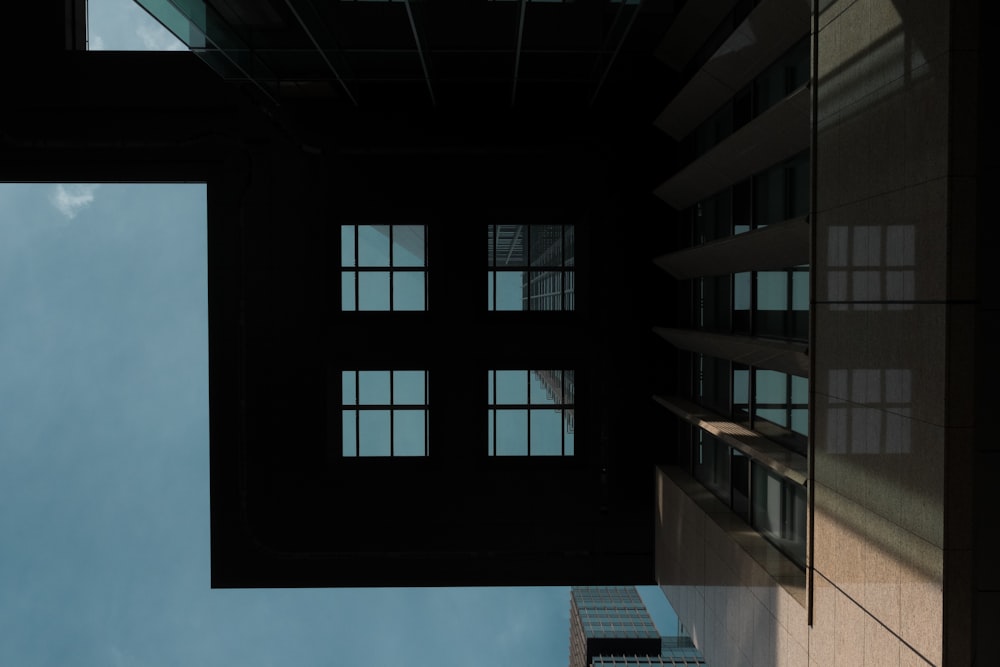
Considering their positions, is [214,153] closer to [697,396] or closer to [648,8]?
[648,8]

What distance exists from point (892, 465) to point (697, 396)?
10.7m

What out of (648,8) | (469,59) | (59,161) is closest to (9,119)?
(59,161)

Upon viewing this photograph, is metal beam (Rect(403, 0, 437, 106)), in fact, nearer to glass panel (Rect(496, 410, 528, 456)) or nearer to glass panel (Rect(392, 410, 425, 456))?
glass panel (Rect(392, 410, 425, 456))

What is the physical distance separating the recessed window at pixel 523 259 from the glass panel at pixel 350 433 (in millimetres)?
5213

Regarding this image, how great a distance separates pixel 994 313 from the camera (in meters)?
7.50

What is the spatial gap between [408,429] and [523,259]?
19.7 ft

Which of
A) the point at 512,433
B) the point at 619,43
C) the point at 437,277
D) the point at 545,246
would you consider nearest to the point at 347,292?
the point at 437,277

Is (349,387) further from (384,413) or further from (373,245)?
A: (373,245)

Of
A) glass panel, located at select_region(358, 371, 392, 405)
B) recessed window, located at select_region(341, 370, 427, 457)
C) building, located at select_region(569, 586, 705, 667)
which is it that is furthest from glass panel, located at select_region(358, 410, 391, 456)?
building, located at select_region(569, 586, 705, 667)

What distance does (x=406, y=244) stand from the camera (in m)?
21.3

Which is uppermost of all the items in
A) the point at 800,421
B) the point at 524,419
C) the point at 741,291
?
the point at 741,291

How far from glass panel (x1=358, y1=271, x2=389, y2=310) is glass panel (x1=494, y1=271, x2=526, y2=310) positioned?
325 centimetres

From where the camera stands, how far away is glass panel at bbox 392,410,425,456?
2134 cm

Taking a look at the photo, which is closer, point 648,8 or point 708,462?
point 648,8
